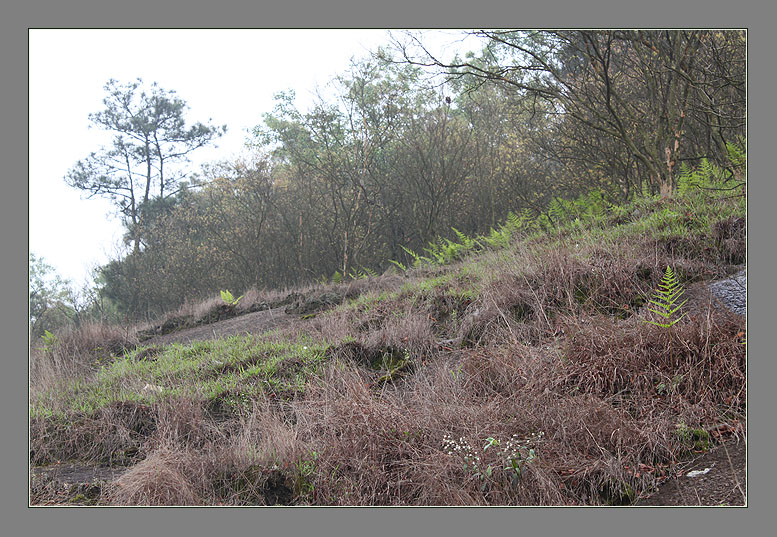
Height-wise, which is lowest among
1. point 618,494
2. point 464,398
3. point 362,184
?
point 618,494

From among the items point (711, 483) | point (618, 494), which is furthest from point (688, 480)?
point (618, 494)

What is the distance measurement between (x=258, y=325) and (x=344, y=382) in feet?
15.2

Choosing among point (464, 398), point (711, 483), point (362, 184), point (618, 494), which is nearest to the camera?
→ point (711, 483)

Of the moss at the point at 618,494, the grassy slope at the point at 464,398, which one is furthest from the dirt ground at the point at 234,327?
the moss at the point at 618,494

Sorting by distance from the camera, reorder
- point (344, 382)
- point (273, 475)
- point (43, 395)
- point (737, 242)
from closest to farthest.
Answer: point (273, 475) < point (344, 382) < point (737, 242) < point (43, 395)

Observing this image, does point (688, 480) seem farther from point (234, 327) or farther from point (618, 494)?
point (234, 327)

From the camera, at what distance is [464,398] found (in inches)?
147

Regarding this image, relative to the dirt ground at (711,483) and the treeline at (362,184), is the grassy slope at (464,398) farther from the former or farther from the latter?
the treeline at (362,184)

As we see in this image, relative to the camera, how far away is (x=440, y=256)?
10.6 metres

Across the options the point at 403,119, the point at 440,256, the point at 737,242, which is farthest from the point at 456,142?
the point at 737,242

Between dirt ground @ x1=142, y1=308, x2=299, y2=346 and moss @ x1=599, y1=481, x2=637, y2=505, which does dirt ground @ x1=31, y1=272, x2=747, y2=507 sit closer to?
moss @ x1=599, y1=481, x2=637, y2=505

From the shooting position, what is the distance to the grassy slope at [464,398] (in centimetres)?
303

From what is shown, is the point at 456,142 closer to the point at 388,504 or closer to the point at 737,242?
the point at 737,242

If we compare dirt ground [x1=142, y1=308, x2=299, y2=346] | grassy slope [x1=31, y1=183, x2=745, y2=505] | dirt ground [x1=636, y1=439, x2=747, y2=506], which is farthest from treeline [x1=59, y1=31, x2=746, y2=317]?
dirt ground [x1=636, y1=439, x2=747, y2=506]
